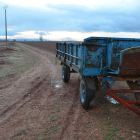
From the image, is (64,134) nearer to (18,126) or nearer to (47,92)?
(18,126)

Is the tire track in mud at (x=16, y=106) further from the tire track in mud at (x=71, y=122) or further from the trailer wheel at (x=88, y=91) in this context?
the trailer wheel at (x=88, y=91)

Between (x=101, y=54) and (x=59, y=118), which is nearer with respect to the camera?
(x=59, y=118)

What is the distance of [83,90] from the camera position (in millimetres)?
5449

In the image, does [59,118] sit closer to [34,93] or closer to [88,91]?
[88,91]

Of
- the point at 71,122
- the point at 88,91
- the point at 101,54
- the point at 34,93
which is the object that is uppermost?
the point at 101,54

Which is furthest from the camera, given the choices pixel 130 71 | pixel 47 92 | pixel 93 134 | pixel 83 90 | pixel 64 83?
pixel 64 83

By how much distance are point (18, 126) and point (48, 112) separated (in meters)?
1.06

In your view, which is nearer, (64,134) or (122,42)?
(64,134)

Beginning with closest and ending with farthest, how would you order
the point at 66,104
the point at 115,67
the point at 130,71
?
the point at 130,71 < the point at 115,67 < the point at 66,104

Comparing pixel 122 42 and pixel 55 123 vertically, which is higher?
pixel 122 42

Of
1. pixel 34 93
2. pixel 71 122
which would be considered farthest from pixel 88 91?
pixel 34 93

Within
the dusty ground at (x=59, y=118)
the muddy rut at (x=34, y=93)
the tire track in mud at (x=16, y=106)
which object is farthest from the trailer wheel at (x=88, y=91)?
the tire track in mud at (x=16, y=106)

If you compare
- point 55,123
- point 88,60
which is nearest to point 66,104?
point 55,123

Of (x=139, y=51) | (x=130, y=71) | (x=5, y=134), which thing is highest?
(x=139, y=51)
